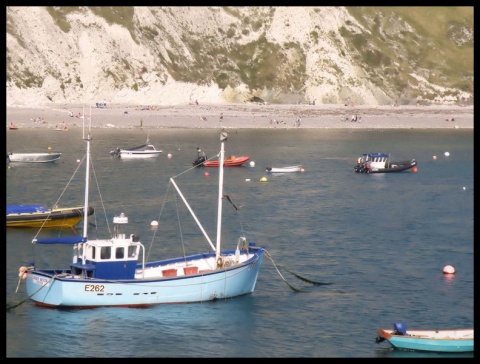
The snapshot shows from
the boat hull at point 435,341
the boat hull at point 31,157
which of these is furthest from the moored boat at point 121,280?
the boat hull at point 31,157

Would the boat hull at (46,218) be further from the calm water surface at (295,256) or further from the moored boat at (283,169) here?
the moored boat at (283,169)

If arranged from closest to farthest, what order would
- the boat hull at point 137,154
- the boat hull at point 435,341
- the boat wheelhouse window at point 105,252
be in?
the boat hull at point 435,341 → the boat wheelhouse window at point 105,252 → the boat hull at point 137,154

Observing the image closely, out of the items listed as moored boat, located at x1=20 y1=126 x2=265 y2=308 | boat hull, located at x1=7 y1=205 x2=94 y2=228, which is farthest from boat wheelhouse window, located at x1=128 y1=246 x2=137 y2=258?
boat hull, located at x1=7 y1=205 x2=94 y2=228

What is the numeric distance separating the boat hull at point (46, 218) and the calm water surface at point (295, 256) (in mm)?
797

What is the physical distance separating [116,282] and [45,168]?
7050 centimetres

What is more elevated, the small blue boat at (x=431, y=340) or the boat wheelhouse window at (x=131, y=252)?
the boat wheelhouse window at (x=131, y=252)

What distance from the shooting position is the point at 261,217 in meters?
85.0

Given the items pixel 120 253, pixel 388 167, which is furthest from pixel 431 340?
pixel 388 167

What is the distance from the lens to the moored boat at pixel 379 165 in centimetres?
12212

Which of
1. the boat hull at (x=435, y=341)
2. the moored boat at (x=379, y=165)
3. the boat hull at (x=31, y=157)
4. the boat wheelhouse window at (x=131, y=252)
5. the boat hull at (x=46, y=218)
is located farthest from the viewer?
the moored boat at (x=379, y=165)

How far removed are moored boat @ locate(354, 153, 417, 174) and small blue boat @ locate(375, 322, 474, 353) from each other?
77.7 meters

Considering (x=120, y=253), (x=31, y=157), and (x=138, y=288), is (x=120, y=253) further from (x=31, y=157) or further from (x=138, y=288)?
(x=31, y=157)
